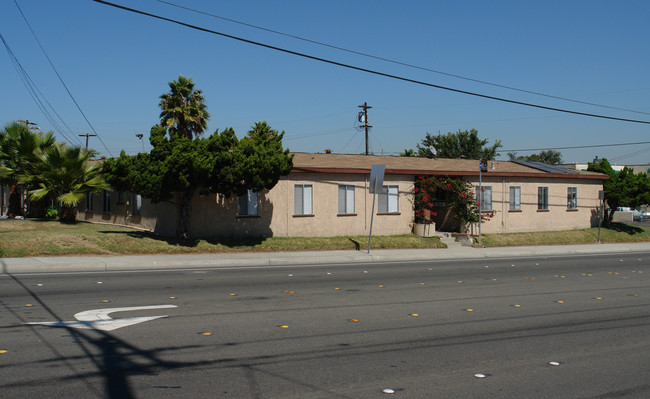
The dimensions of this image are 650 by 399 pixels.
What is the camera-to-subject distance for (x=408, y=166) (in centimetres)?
2934

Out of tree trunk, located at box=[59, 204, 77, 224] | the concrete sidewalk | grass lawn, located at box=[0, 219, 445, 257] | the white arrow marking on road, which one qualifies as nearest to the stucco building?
grass lawn, located at box=[0, 219, 445, 257]

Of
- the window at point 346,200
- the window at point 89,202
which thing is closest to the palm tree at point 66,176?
the window at point 89,202

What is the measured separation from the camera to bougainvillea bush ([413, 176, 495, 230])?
26641 mm

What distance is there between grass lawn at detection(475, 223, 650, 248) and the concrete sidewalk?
5.01 feet

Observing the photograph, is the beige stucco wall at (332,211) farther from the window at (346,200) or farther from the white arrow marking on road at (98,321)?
the white arrow marking on road at (98,321)

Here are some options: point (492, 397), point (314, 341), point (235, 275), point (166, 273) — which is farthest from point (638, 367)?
point (166, 273)

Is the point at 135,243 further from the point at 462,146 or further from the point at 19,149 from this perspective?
the point at 462,146

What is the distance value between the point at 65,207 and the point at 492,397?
2483cm

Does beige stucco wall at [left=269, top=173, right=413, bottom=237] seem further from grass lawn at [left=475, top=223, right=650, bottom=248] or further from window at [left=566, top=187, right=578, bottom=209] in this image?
window at [left=566, top=187, right=578, bottom=209]

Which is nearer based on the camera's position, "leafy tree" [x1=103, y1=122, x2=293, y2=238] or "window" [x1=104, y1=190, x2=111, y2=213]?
"leafy tree" [x1=103, y1=122, x2=293, y2=238]

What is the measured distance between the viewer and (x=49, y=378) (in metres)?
5.95

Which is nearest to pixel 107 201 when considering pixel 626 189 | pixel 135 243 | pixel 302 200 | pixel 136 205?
pixel 136 205

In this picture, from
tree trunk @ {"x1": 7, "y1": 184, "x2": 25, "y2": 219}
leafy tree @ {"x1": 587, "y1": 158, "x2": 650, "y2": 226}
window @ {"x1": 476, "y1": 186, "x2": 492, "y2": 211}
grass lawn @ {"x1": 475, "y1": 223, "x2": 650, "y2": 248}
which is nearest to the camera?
grass lawn @ {"x1": 475, "y1": 223, "x2": 650, "y2": 248}

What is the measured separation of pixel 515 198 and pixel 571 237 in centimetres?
368
